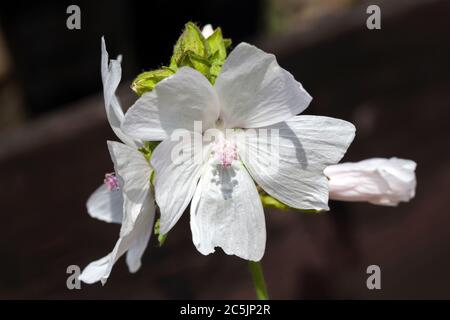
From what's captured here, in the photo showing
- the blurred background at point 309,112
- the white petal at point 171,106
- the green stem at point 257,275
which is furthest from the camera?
the blurred background at point 309,112

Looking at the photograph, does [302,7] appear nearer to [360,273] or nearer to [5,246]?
[360,273]

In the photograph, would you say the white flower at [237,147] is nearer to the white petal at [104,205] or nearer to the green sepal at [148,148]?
the green sepal at [148,148]

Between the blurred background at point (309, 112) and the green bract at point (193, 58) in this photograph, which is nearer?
the green bract at point (193, 58)

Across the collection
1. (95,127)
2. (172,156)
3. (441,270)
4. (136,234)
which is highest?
(172,156)

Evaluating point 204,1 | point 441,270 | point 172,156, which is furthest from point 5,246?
point 441,270

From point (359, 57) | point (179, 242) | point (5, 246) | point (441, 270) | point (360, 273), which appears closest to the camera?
point (5, 246)

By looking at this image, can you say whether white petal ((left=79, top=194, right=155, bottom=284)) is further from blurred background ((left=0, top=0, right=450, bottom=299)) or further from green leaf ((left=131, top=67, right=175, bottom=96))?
blurred background ((left=0, top=0, right=450, bottom=299))

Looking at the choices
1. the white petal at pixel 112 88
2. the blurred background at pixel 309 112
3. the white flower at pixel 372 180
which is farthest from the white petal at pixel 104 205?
the blurred background at pixel 309 112
